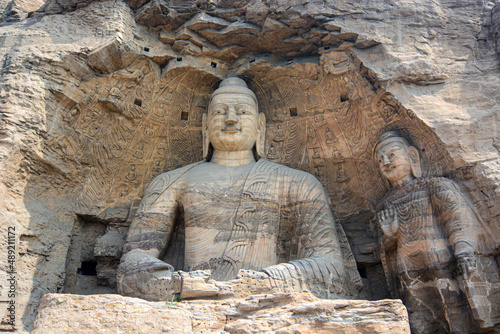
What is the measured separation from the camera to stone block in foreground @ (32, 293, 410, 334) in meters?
4.23

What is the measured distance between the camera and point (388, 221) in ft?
20.1

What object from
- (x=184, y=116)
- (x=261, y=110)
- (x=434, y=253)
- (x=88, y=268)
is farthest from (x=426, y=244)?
(x=88, y=268)

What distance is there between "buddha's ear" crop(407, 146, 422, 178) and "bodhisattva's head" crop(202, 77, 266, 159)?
2.04 m

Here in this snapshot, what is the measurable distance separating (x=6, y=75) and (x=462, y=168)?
5389mm

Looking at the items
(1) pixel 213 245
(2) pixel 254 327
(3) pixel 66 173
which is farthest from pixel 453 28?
(3) pixel 66 173

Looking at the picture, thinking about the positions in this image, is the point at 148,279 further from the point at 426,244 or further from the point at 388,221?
the point at 426,244

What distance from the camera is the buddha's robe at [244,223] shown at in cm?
599

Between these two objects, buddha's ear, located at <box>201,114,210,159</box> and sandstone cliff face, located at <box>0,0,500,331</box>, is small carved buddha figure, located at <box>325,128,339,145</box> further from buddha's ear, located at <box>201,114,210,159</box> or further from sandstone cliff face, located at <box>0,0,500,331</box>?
buddha's ear, located at <box>201,114,210,159</box>

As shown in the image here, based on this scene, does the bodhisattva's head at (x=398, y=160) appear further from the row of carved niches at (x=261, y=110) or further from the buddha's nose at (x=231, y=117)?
the buddha's nose at (x=231, y=117)

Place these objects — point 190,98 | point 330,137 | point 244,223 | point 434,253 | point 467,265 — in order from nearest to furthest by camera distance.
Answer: point 467,265, point 434,253, point 244,223, point 330,137, point 190,98

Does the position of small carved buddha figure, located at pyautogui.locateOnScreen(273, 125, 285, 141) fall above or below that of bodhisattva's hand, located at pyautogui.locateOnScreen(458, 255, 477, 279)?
above

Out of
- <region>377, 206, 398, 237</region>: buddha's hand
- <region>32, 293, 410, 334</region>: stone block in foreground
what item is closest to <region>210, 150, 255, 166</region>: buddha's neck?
<region>377, 206, 398, 237</region>: buddha's hand

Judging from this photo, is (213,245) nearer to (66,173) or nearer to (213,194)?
(213,194)

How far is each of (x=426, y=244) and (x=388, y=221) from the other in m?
0.57
